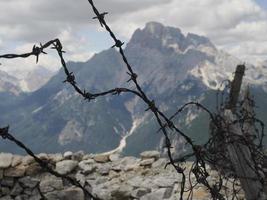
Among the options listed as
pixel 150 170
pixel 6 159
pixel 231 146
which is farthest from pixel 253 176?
pixel 150 170

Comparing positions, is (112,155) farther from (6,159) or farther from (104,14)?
(104,14)

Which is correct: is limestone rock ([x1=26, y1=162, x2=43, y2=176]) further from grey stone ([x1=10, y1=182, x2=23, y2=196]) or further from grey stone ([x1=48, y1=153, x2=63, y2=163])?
grey stone ([x1=48, y1=153, x2=63, y2=163])

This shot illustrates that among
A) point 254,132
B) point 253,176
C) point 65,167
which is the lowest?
point 253,176

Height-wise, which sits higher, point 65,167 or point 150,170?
point 150,170

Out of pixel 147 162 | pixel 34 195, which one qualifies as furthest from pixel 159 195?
pixel 147 162

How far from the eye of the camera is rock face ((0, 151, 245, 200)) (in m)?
16.1

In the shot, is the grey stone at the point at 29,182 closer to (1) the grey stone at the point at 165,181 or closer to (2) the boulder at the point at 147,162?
(1) the grey stone at the point at 165,181

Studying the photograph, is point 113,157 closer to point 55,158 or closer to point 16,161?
point 55,158

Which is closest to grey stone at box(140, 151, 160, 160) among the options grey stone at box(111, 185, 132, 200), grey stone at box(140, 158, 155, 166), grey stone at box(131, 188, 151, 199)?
grey stone at box(140, 158, 155, 166)

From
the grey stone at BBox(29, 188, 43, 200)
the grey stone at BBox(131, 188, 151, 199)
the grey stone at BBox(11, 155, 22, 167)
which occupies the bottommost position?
the grey stone at BBox(29, 188, 43, 200)

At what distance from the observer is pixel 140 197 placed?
64.2ft

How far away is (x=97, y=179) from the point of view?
926 inches

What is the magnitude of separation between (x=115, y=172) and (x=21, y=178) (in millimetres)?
8847

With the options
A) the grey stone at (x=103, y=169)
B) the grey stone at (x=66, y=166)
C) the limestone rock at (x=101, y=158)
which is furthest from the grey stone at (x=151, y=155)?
the grey stone at (x=66, y=166)
